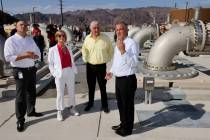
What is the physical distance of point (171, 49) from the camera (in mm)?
8383

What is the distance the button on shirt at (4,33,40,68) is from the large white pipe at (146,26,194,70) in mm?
3973

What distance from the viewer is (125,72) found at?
4.87m

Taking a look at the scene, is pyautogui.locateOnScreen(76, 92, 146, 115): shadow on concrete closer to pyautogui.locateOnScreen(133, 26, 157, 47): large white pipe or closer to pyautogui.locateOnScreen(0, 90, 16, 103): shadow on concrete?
pyautogui.locateOnScreen(0, 90, 16, 103): shadow on concrete

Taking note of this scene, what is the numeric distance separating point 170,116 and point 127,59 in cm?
182

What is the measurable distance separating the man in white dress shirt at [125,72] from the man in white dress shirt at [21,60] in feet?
4.69

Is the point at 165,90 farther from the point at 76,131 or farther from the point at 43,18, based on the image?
the point at 43,18

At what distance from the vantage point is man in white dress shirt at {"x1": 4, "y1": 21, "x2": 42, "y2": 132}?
5.23 m

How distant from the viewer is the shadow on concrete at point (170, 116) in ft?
18.0

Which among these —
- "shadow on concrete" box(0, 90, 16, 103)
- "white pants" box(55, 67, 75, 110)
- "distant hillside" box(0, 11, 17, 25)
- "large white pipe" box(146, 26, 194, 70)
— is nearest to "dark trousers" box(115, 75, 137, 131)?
"white pants" box(55, 67, 75, 110)

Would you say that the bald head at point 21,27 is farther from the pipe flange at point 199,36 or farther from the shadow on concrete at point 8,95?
the pipe flange at point 199,36

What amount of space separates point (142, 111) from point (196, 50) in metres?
2.94

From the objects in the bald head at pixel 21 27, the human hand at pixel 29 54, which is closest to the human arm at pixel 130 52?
the human hand at pixel 29 54

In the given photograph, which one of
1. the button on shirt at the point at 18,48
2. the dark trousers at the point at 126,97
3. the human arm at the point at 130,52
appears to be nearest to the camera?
the human arm at the point at 130,52

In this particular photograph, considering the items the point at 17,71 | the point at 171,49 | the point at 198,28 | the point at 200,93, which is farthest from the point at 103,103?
the point at 198,28
